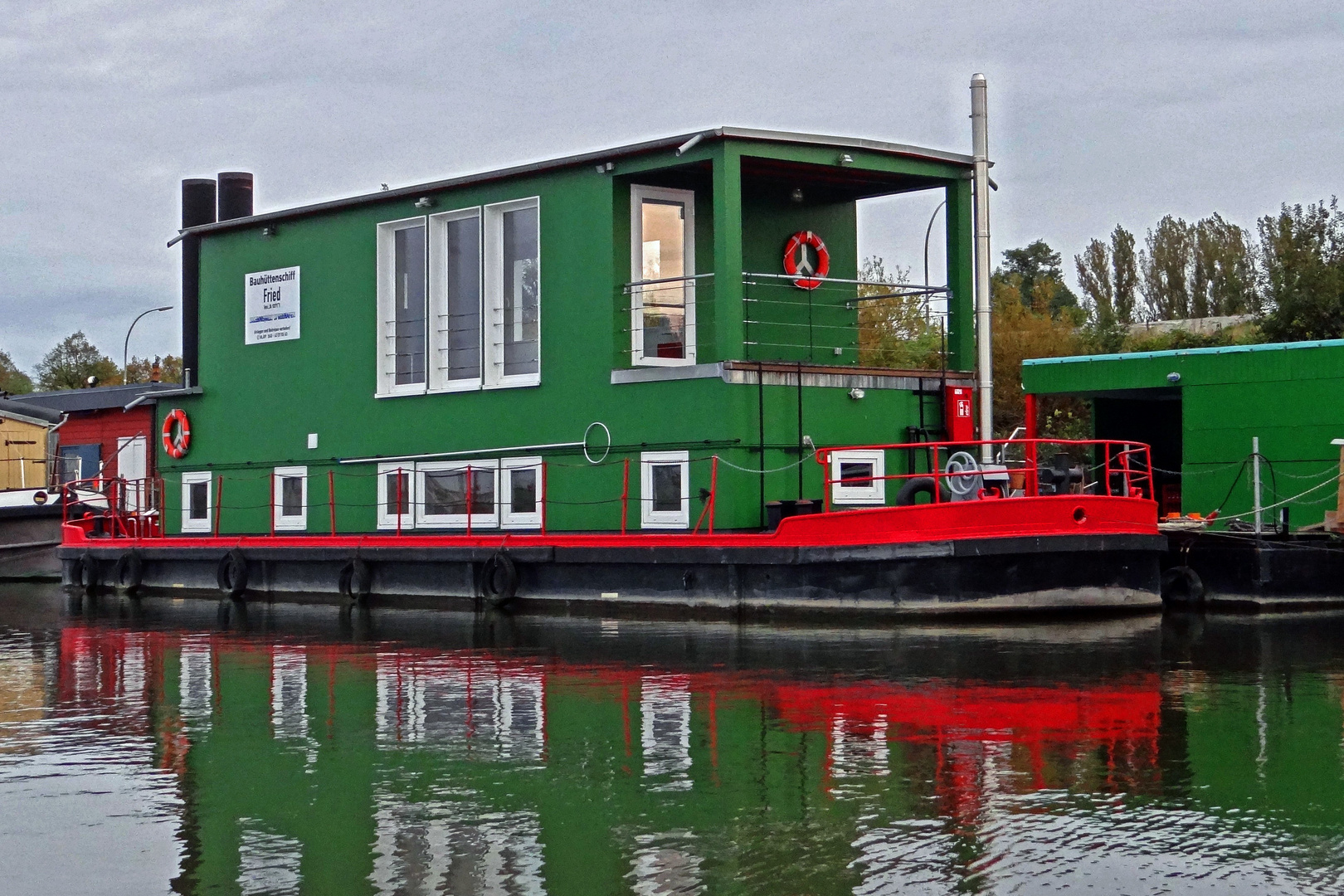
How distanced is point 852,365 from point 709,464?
2.49m

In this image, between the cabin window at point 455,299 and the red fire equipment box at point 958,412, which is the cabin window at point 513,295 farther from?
the red fire equipment box at point 958,412

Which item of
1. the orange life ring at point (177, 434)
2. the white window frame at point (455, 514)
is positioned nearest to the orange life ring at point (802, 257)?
the white window frame at point (455, 514)

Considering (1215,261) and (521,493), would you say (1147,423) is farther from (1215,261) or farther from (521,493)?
(1215,261)

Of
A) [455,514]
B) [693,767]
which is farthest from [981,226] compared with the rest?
[693,767]

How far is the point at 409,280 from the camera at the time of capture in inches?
790

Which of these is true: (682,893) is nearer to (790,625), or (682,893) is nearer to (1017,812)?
(1017,812)

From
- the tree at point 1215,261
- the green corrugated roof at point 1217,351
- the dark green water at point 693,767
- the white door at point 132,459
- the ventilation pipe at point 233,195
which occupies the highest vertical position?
the tree at point 1215,261

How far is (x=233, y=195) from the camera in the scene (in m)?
25.6

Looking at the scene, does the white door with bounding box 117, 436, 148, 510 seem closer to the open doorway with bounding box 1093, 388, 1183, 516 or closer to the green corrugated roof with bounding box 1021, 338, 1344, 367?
the green corrugated roof with bounding box 1021, 338, 1344, 367

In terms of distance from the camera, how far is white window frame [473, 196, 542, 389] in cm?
1881

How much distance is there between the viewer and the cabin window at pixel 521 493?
18.6m

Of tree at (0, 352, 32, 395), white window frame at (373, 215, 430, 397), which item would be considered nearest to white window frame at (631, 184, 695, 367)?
white window frame at (373, 215, 430, 397)

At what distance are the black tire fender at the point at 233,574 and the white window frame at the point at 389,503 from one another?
1.98 m

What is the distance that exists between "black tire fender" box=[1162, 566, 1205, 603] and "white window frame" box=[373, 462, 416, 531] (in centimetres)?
850
